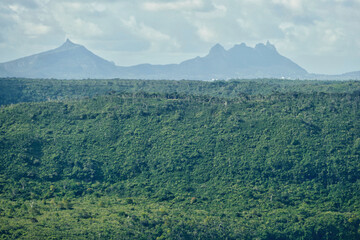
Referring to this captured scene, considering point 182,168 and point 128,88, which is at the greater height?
point 128,88

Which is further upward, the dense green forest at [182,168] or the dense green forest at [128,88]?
the dense green forest at [128,88]

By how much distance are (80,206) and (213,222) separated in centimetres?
2264

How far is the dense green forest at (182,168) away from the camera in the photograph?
74125 millimetres

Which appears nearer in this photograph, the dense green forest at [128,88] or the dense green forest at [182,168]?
the dense green forest at [182,168]

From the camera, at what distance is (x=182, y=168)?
9462 cm

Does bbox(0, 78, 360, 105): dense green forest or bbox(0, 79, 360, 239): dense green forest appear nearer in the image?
bbox(0, 79, 360, 239): dense green forest

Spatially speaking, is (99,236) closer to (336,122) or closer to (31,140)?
(31,140)

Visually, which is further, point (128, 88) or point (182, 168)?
point (128, 88)

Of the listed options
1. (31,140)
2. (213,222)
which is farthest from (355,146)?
(31,140)

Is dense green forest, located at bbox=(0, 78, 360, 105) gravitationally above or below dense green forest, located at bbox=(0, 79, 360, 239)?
above

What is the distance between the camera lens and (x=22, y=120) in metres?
109

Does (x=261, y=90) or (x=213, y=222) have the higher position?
(x=261, y=90)

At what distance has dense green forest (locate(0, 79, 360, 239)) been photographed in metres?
74.1

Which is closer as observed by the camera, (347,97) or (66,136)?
(66,136)
